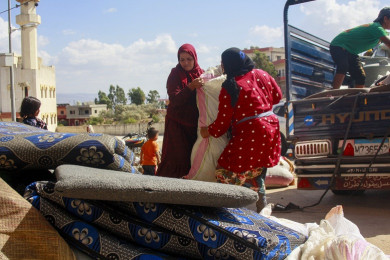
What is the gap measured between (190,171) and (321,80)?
384cm

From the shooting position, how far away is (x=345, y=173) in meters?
5.27

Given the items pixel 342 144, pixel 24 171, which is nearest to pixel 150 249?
pixel 24 171

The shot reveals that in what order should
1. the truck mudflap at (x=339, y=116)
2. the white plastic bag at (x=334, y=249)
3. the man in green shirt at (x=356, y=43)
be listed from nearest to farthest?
the white plastic bag at (x=334, y=249)
the truck mudflap at (x=339, y=116)
the man in green shirt at (x=356, y=43)

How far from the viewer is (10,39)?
19.4 meters

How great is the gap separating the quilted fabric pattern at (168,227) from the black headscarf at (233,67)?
2.09m

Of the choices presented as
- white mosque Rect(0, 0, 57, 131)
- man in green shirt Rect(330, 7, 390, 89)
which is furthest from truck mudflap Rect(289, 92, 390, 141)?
white mosque Rect(0, 0, 57, 131)

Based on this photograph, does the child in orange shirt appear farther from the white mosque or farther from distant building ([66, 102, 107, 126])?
distant building ([66, 102, 107, 126])

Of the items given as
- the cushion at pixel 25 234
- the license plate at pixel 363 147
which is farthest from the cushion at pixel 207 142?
the cushion at pixel 25 234

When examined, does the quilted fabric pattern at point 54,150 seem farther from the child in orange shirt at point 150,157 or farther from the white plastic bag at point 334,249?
the child in orange shirt at point 150,157

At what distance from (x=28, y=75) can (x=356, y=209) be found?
42.2 meters

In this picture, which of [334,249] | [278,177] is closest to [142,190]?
[334,249]

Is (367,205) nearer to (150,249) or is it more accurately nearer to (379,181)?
(379,181)

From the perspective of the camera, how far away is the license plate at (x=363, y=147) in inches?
201

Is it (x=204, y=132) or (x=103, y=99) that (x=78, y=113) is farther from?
(x=204, y=132)
